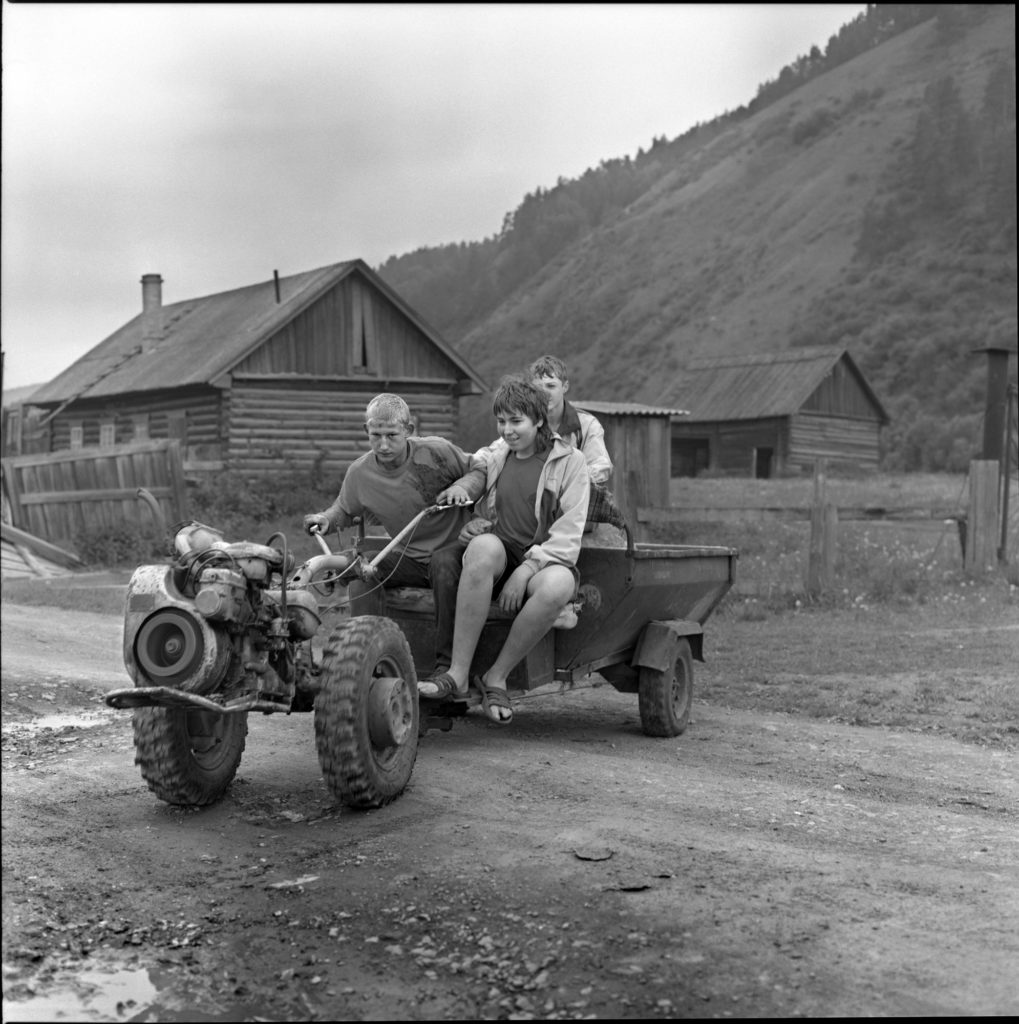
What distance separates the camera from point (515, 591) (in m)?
6.38

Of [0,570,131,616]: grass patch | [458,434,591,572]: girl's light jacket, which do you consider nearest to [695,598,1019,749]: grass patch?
[458,434,591,572]: girl's light jacket

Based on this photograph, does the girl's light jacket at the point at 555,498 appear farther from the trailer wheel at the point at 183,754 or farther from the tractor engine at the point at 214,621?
the trailer wheel at the point at 183,754

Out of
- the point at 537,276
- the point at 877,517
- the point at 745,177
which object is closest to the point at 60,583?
the point at 877,517

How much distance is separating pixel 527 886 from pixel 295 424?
75.5 ft

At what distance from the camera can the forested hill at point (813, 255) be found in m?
64.0

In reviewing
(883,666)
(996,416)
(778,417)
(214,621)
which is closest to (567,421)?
(214,621)

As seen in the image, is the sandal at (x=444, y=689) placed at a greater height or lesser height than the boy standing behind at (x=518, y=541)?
lesser

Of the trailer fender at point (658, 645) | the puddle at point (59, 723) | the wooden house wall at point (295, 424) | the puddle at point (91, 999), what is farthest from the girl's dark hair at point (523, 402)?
the wooden house wall at point (295, 424)

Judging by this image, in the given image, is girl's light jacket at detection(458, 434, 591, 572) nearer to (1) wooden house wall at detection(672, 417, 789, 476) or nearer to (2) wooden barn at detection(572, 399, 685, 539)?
(2) wooden barn at detection(572, 399, 685, 539)

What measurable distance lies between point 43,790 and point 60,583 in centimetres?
1135

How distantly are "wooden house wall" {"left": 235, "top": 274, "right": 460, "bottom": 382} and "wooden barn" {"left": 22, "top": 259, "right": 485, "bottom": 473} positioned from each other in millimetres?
21

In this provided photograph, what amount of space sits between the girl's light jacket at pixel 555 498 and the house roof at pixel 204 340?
19519mm

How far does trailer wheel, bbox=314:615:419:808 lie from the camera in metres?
5.19

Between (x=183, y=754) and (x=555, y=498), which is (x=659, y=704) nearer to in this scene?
(x=555, y=498)
